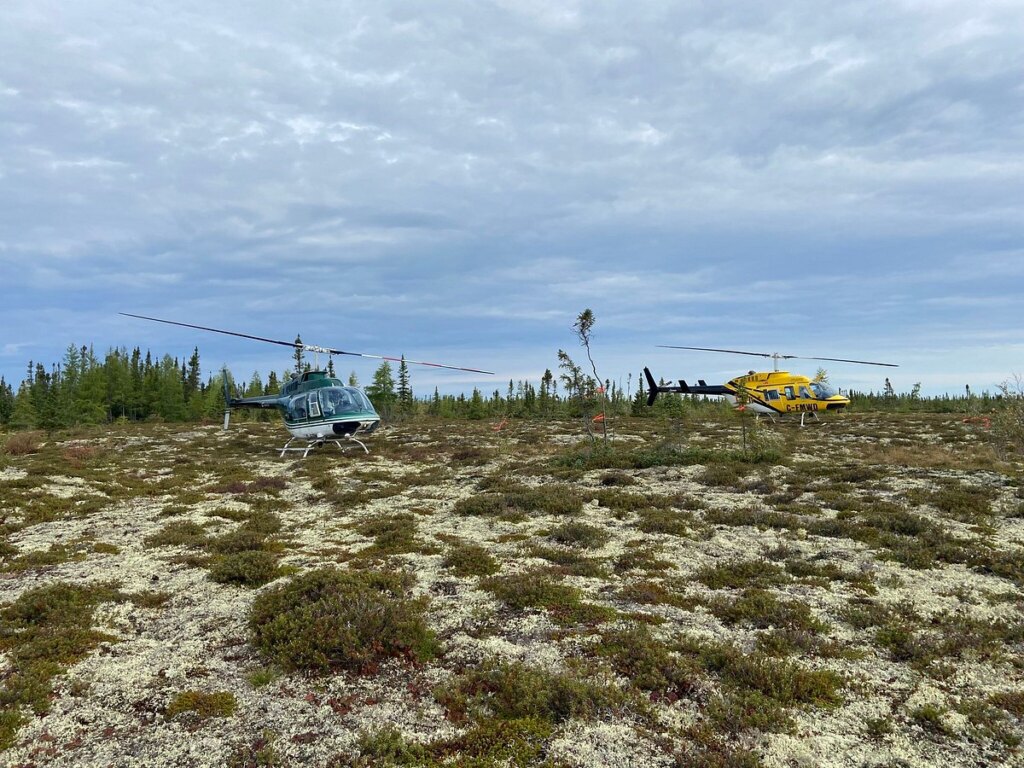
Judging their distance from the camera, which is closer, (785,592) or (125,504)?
(785,592)

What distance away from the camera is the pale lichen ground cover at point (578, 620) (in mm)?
5598

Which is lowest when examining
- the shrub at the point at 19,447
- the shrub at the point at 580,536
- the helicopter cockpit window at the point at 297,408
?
the shrub at the point at 580,536

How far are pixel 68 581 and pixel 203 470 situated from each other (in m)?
15.6

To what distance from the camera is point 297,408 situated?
27844 millimetres

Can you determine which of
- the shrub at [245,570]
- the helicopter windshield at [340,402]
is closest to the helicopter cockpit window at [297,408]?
the helicopter windshield at [340,402]

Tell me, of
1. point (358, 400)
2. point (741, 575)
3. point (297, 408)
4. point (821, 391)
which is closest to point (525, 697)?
point (741, 575)

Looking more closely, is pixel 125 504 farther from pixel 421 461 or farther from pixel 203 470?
pixel 421 461

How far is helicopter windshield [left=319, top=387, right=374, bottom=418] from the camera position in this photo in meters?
27.2

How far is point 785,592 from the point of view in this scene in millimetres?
9344

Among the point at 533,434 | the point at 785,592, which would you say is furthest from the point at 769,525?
the point at 533,434

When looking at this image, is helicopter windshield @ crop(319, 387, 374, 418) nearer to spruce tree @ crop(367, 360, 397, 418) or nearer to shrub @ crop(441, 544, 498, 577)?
shrub @ crop(441, 544, 498, 577)

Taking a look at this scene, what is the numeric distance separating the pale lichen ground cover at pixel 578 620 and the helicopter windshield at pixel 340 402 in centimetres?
808

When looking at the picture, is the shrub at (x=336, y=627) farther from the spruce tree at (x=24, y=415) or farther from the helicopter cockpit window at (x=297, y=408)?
the spruce tree at (x=24, y=415)

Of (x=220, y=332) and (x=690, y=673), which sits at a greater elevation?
(x=220, y=332)
